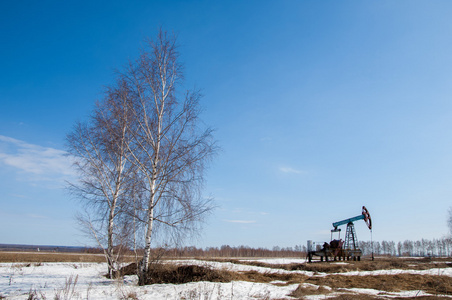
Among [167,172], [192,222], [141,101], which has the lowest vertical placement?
[192,222]

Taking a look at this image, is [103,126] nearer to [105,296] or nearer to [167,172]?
[167,172]

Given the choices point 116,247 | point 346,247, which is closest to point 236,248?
point 346,247

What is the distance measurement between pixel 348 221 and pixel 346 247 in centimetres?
307

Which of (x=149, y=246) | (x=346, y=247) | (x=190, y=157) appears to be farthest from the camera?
(x=346, y=247)

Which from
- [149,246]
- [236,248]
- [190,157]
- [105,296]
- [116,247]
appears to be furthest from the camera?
[236,248]

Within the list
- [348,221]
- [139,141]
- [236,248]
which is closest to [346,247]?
[348,221]

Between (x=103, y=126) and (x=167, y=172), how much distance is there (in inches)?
148

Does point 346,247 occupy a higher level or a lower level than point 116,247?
lower

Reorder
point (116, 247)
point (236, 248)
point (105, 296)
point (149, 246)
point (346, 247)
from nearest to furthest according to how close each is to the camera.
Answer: point (105, 296)
point (149, 246)
point (116, 247)
point (346, 247)
point (236, 248)

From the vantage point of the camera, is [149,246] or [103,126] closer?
[149,246]

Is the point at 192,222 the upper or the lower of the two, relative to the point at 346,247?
upper

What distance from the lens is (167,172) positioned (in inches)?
462

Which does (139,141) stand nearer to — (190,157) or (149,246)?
(190,157)

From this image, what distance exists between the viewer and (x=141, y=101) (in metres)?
12.4
